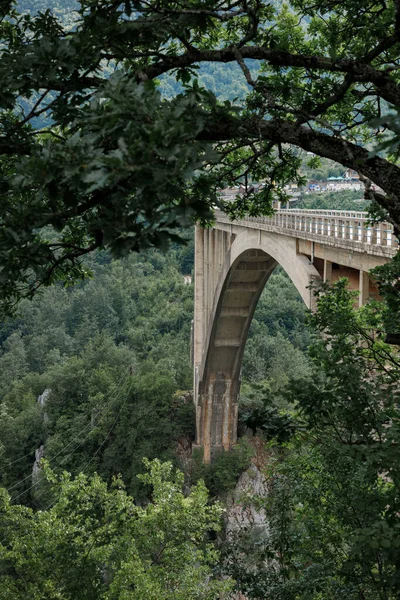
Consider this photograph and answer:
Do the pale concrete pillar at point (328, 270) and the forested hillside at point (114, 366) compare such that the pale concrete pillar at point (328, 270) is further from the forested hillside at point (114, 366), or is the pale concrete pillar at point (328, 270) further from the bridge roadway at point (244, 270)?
the forested hillside at point (114, 366)

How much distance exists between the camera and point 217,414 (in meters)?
29.8

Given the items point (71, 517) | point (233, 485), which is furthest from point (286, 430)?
point (233, 485)

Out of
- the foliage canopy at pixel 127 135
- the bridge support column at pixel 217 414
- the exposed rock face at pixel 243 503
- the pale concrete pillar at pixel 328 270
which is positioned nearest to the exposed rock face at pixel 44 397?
the bridge support column at pixel 217 414

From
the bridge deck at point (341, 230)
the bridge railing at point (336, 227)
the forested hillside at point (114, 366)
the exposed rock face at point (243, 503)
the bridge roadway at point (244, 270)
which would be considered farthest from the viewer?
the forested hillside at point (114, 366)

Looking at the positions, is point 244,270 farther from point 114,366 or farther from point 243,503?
point 114,366

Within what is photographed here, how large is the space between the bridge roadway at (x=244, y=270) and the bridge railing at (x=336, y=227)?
16 millimetres

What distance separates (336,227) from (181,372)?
25.4 meters

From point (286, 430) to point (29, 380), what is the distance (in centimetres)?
3732

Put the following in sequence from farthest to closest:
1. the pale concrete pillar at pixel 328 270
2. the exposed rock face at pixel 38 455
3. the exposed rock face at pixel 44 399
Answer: the exposed rock face at pixel 44 399 → the exposed rock face at pixel 38 455 → the pale concrete pillar at pixel 328 270

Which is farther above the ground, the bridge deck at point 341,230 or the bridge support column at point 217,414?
the bridge deck at point 341,230

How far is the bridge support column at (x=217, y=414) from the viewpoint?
1169 inches

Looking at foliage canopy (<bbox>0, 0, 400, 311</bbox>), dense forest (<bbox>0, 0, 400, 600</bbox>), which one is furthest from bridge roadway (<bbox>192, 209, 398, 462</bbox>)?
foliage canopy (<bbox>0, 0, 400, 311</bbox>)

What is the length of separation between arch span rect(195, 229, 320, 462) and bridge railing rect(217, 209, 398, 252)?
437 mm

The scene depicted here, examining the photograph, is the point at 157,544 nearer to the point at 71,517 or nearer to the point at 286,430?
the point at 71,517
